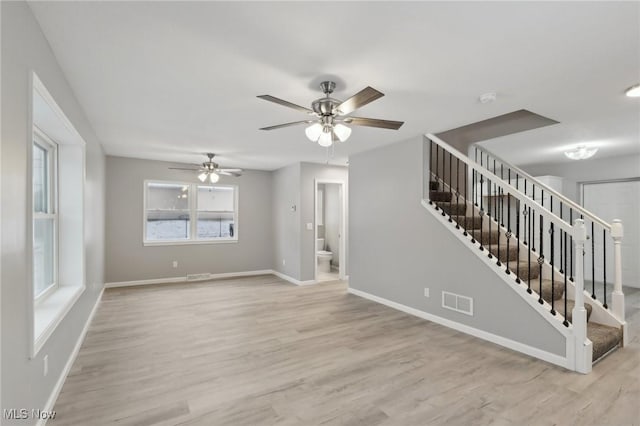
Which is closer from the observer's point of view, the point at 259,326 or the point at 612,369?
the point at 612,369

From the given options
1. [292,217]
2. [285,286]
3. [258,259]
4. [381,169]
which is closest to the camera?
[381,169]

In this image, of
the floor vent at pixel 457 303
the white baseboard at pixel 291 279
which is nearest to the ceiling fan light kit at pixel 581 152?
the floor vent at pixel 457 303

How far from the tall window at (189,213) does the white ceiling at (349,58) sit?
2825 millimetres

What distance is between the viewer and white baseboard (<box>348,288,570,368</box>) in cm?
289

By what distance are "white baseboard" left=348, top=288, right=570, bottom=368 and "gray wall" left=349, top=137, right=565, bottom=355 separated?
0.05 m

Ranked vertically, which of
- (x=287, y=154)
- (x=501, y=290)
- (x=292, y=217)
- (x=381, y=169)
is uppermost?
(x=287, y=154)

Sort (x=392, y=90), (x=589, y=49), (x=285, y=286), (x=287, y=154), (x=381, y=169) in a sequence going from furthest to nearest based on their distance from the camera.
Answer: (x=285, y=286)
(x=287, y=154)
(x=381, y=169)
(x=392, y=90)
(x=589, y=49)

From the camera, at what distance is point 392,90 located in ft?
A: 9.00

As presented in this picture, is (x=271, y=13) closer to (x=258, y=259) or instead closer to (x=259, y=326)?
(x=259, y=326)

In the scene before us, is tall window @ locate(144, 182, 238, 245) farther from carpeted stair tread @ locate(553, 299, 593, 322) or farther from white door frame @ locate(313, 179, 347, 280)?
carpeted stair tread @ locate(553, 299, 593, 322)

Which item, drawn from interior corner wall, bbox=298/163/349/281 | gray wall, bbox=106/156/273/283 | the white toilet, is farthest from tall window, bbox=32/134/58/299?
the white toilet

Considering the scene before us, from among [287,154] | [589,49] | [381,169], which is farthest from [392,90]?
[287,154]

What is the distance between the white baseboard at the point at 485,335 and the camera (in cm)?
289

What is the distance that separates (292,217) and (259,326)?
3.01 m
